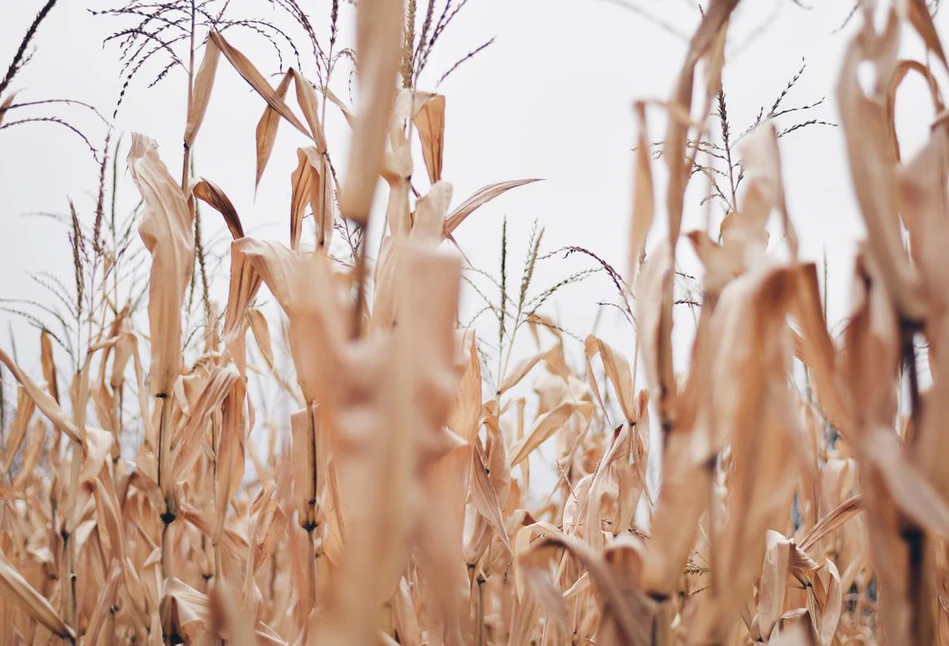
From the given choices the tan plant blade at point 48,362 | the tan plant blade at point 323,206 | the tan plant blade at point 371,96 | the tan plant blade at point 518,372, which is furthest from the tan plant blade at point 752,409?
the tan plant blade at point 48,362

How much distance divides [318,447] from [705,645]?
0.45m

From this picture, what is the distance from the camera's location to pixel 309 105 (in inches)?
32.3

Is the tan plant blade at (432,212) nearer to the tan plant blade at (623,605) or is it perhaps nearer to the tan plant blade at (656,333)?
the tan plant blade at (656,333)

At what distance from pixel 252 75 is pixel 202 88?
7 cm

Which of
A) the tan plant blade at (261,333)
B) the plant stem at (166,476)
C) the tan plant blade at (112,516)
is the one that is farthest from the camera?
the tan plant blade at (261,333)

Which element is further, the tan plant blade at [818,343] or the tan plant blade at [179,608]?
the tan plant blade at [179,608]

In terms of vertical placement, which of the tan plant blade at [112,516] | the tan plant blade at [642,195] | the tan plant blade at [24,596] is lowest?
the tan plant blade at [24,596]

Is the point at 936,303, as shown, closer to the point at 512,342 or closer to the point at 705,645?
the point at 705,645

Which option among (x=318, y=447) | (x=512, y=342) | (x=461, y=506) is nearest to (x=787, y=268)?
(x=461, y=506)

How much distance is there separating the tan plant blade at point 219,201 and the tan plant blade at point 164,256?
0.04m

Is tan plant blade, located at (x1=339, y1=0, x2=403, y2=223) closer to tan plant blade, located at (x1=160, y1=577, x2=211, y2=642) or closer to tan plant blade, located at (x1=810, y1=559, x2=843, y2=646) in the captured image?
tan plant blade, located at (x1=160, y1=577, x2=211, y2=642)

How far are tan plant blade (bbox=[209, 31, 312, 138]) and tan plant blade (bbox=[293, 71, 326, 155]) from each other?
0.07ft

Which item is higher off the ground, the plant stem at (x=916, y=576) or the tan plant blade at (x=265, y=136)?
the tan plant blade at (x=265, y=136)

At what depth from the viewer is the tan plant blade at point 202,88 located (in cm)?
82
